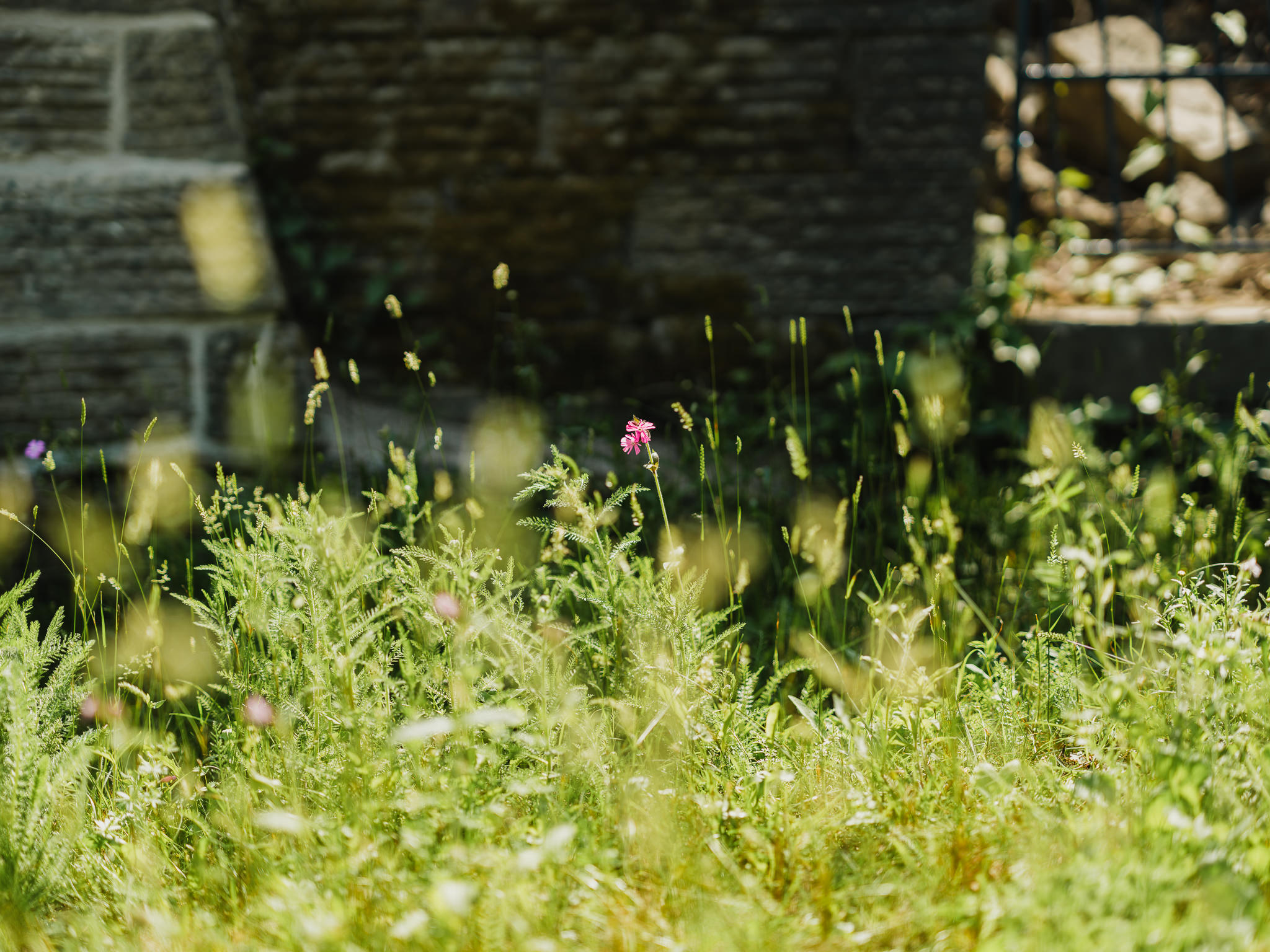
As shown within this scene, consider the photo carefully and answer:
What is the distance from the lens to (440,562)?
3.94 ft

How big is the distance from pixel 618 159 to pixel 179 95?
3.74ft

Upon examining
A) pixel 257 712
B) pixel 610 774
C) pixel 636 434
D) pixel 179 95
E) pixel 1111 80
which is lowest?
pixel 610 774

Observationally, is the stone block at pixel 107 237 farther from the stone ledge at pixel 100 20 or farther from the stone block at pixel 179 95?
the stone ledge at pixel 100 20

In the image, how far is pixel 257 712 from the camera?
1191 mm

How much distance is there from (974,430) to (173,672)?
1997 millimetres

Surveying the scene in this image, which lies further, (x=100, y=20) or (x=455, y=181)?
(x=455, y=181)

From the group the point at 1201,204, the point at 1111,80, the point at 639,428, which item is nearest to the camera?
the point at 639,428

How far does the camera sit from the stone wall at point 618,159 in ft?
8.37

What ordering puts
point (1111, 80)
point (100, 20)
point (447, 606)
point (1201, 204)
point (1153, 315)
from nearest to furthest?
point (447, 606) < point (100, 20) < point (1153, 315) < point (1111, 80) < point (1201, 204)

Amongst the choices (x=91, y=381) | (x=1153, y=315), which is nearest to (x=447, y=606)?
(x=91, y=381)

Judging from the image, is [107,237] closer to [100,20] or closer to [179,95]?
[179,95]

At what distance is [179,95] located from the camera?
7.61ft

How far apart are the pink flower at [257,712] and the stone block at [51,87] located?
1.75 m

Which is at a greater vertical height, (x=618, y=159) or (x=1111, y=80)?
(x=1111, y=80)
